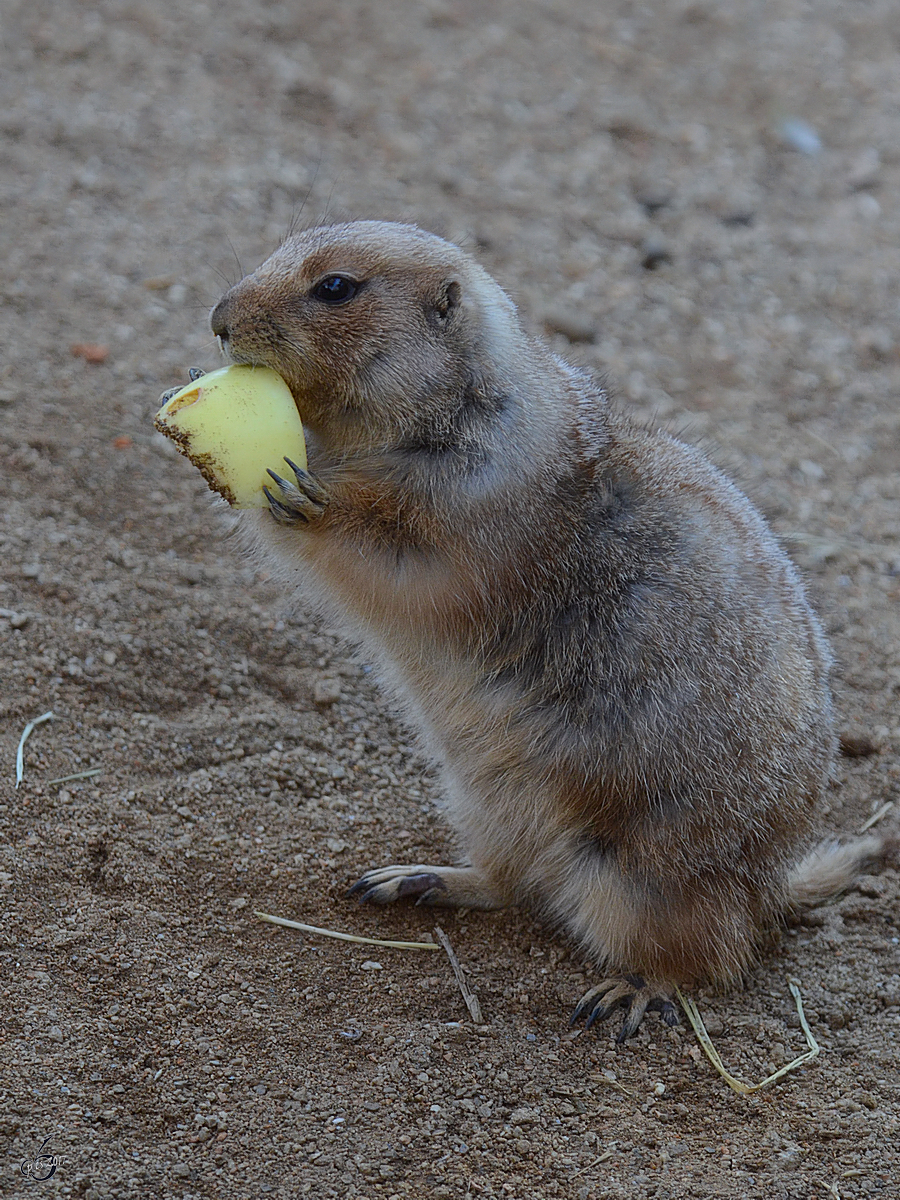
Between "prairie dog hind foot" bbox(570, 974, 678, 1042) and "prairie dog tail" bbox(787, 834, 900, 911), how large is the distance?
24.2 inches

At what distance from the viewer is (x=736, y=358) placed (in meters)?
7.25

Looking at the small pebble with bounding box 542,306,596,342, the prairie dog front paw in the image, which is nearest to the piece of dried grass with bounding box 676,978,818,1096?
the prairie dog front paw

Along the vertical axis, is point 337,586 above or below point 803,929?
above

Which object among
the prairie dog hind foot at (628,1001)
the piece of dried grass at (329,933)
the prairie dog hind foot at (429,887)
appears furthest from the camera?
the prairie dog hind foot at (429,887)

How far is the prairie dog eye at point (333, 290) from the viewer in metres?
3.72

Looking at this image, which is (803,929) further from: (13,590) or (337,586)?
(13,590)

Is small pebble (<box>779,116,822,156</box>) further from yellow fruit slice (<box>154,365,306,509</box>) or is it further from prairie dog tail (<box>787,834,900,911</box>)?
yellow fruit slice (<box>154,365,306,509</box>)

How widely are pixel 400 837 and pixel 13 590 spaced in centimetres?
166

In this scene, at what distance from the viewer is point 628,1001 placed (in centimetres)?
403

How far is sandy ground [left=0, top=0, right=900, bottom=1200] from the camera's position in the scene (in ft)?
11.4

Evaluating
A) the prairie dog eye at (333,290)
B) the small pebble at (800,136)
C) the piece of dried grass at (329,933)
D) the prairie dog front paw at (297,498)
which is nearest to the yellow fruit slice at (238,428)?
the prairie dog front paw at (297,498)

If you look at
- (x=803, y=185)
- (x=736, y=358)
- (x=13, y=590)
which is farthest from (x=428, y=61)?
(x=13, y=590)

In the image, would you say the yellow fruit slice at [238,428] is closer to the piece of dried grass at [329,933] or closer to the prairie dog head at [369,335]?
the prairie dog head at [369,335]

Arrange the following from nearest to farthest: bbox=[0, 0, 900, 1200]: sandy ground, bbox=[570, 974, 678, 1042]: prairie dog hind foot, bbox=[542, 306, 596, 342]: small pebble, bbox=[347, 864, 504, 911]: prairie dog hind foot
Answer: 1. bbox=[0, 0, 900, 1200]: sandy ground
2. bbox=[570, 974, 678, 1042]: prairie dog hind foot
3. bbox=[347, 864, 504, 911]: prairie dog hind foot
4. bbox=[542, 306, 596, 342]: small pebble
